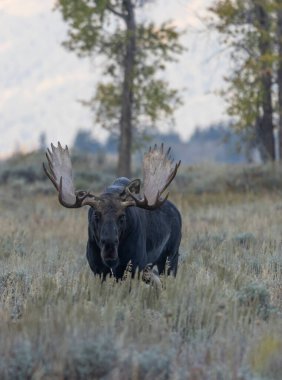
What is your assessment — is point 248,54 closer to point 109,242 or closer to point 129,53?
point 129,53

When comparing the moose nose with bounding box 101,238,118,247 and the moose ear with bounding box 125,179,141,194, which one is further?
the moose ear with bounding box 125,179,141,194

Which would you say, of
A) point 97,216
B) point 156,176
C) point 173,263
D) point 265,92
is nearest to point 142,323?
point 97,216

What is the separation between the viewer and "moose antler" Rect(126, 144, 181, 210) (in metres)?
8.45

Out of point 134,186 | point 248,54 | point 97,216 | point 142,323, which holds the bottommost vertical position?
point 142,323

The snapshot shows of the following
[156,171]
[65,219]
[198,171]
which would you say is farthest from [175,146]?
[156,171]

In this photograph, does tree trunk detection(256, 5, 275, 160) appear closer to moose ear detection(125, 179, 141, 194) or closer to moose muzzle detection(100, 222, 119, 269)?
moose ear detection(125, 179, 141, 194)

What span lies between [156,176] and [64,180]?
0.87 m

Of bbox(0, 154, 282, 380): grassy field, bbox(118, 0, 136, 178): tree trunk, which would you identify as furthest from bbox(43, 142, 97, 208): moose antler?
bbox(118, 0, 136, 178): tree trunk

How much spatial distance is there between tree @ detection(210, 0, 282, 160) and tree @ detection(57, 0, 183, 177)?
5.16ft

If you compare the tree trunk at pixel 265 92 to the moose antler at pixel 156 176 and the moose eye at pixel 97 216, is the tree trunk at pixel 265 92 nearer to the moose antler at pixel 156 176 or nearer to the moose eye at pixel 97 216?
the moose antler at pixel 156 176

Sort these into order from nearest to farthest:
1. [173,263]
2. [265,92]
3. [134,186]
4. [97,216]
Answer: [97,216]
[134,186]
[173,263]
[265,92]

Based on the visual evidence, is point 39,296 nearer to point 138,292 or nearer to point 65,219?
point 138,292

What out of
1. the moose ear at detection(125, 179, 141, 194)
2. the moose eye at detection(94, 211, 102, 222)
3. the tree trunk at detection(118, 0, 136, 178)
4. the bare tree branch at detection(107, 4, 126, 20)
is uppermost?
the bare tree branch at detection(107, 4, 126, 20)

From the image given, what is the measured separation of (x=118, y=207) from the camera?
8.20 metres
